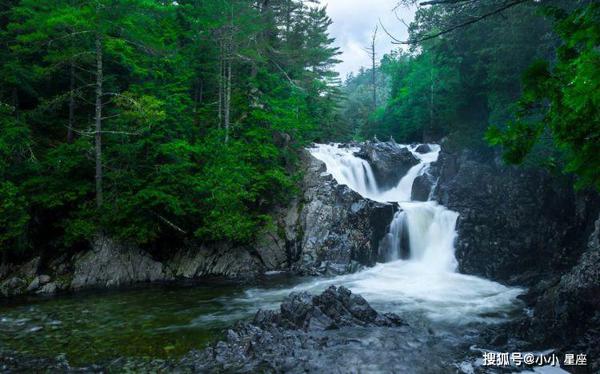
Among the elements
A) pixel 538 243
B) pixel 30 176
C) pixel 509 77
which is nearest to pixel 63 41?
pixel 30 176

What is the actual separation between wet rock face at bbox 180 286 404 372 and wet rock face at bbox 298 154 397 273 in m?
6.48

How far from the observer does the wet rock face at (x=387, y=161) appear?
2364 centimetres

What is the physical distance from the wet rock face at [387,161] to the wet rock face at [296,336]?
1418 cm

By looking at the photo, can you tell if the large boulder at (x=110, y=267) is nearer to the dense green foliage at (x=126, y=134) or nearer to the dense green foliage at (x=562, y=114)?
the dense green foliage at (x=126, y=134)

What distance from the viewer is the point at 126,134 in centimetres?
1457

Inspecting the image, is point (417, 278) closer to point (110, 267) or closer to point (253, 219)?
point (253, 219)

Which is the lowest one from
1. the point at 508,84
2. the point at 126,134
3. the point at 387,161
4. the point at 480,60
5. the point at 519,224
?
the point at 519,224

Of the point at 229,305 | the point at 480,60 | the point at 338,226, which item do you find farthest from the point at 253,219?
the point at 480,60

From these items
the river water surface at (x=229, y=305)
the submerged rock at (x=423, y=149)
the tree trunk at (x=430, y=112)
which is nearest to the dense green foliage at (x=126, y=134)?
the river water surface at (x=229, y=305)

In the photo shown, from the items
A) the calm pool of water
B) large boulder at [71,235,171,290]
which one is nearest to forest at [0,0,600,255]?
large boulder at [71,235,171,290]

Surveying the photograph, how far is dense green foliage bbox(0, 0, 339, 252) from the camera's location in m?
13.7

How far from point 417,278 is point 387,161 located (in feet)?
33.6

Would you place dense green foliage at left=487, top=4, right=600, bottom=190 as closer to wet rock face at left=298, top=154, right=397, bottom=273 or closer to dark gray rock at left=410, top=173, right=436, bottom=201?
wet rock face at left=298, top=154, right=397, bottom=273

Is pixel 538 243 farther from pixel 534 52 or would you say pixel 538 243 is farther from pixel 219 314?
pixel 219 314
